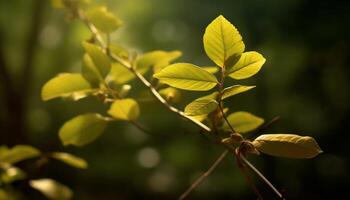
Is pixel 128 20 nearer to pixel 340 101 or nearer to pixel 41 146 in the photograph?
pixel 41 146

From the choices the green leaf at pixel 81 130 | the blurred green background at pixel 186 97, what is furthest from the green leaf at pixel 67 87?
the blurred green background at pixel 186 97

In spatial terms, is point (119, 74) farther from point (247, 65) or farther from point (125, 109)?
point (247, 65)

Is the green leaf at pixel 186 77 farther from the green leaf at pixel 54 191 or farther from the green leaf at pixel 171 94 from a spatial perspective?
the green leaf at pixel 54 191

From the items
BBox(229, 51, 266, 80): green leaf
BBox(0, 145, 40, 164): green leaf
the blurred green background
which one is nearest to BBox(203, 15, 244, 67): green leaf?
BBox(229, 51, 266, 80): green leaf

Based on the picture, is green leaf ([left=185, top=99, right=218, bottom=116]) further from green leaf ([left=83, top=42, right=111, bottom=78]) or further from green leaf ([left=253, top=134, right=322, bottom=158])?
green leaf ([left=83, top=42, right=111, bottom=78])

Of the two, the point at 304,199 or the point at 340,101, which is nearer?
the point at 304,199

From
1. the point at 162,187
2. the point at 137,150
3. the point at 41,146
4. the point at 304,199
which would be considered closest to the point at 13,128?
the point at 41,146
